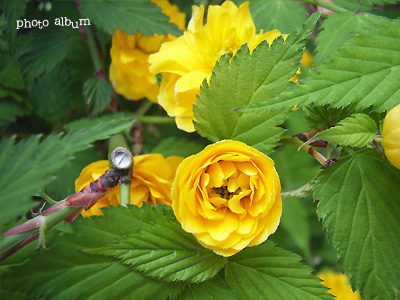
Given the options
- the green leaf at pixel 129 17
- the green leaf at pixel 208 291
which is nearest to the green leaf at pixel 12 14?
the green leaf at pixel 129 17

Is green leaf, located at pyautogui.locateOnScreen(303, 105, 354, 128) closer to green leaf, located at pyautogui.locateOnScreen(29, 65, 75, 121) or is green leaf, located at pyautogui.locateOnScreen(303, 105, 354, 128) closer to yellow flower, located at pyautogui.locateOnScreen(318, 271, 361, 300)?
green leaf, located at pyautogui.locateOnScreen(29, 65, 75, 121)

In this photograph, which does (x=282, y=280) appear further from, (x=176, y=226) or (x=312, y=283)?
(x=176, y=226)

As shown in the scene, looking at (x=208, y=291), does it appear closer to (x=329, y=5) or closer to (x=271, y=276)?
(x=271, y=276)

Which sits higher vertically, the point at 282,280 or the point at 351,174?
the point at 351,174

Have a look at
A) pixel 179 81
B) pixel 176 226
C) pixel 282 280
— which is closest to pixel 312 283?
pixel 282 280

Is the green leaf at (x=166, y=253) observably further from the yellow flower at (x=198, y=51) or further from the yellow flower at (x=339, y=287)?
the yellow flower at (x=339, y=287)
